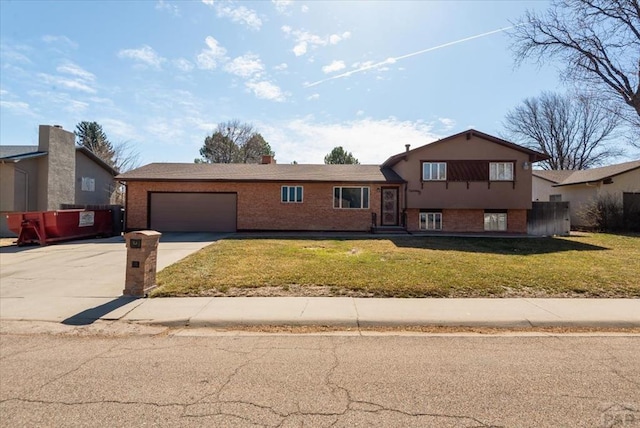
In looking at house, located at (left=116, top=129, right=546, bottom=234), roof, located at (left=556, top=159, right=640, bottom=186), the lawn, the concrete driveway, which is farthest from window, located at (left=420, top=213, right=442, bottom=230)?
roof, located at (left=556, top=159, right=640, bottom=186)

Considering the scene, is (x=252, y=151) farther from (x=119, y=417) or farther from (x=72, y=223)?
(x=119, y=417)

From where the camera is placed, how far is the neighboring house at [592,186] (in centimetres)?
2302

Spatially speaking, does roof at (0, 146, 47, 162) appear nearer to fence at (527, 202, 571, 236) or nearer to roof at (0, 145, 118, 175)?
roof at (0, 145, 118, 175)

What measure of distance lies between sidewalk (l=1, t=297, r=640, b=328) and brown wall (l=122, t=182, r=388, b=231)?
13.4 meters

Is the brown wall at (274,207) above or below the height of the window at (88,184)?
below

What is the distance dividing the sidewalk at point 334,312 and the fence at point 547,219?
14.9 metres

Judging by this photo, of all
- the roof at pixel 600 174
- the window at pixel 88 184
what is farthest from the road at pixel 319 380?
the roof at pixel 600 174

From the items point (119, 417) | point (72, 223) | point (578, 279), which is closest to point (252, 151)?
point (72, 223)

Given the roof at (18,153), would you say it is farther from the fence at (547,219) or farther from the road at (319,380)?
the fence at (547,219)

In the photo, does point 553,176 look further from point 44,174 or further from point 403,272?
point 44,174

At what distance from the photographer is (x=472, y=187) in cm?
1914

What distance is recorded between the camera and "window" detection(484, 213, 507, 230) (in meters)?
19.8

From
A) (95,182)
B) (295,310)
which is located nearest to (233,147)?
(95,182)

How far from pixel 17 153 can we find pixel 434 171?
23740 millimetres
